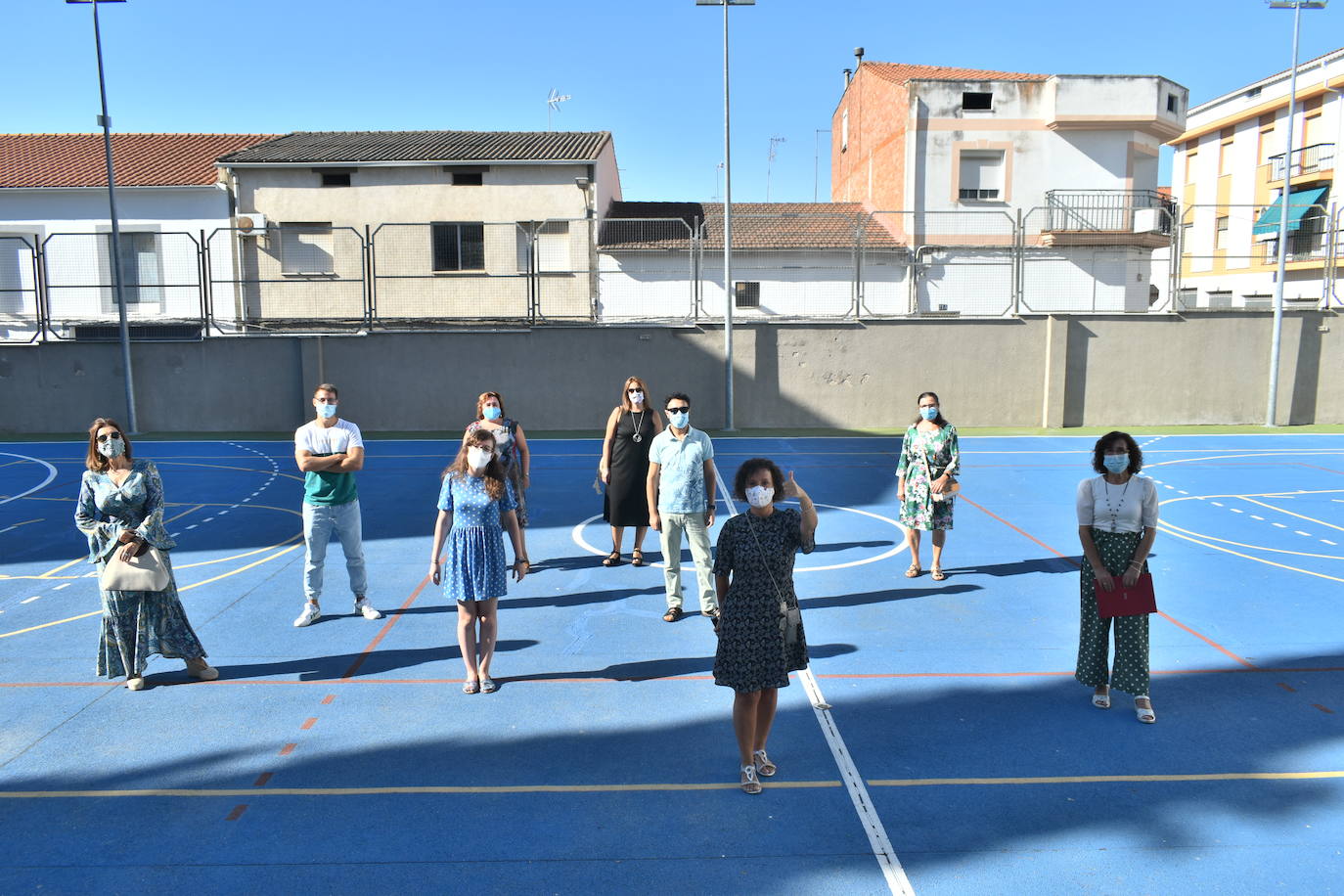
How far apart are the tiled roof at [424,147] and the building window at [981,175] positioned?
37.1 ft

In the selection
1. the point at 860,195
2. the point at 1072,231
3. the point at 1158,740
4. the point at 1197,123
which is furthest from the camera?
the point at 1197,123

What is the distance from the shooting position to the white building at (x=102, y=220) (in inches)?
971

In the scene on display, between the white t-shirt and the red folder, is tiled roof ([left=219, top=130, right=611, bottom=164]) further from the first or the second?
the red folder

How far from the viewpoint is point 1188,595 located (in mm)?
8219

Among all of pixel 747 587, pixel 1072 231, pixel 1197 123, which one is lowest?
pixel 747 587

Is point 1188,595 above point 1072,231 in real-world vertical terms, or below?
below

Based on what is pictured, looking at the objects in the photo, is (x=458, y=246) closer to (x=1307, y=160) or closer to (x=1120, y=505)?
(x=1120, y=505)

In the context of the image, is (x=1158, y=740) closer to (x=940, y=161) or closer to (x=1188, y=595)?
(x=1188, y=595)

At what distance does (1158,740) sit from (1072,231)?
25.5m

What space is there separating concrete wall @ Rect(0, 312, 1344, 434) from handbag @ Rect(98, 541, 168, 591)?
15651 mm

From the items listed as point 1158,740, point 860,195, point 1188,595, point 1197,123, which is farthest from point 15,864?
point 1197,123

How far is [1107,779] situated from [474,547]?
12.4 ft

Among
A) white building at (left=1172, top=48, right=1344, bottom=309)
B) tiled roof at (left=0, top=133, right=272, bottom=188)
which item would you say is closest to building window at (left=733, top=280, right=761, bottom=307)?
white building at (left=1172, top=48, right=1344, bottom=309)

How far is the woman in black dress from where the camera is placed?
348 inches
